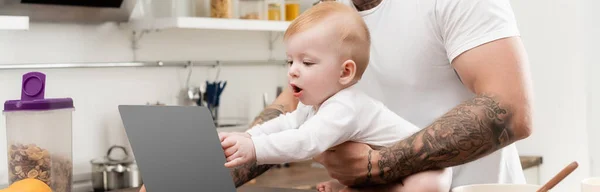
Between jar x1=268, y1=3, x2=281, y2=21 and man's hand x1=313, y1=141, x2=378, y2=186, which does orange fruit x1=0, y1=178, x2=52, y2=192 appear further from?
jar x1=268, y1=3, x2=281, y2=21

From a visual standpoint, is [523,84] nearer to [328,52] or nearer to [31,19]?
[328,52]

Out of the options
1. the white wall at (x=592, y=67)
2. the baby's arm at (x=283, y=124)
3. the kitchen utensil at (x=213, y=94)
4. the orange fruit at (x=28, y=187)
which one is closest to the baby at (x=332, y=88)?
the baby's arm at (x=283, y=124)

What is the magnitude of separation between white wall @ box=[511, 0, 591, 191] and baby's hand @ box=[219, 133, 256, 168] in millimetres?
1961

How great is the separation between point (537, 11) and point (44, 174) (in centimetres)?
198

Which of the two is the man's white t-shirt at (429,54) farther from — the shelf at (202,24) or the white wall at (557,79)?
the white wall at (557,79)

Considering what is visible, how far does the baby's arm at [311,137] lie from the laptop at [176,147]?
0.42 ft

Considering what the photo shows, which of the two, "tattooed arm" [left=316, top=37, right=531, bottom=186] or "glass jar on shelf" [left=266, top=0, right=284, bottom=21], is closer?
"tattooed arm" [left=316, top=37, right=531, bottom=186]

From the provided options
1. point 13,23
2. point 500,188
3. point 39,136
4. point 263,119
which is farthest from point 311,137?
point 13,23

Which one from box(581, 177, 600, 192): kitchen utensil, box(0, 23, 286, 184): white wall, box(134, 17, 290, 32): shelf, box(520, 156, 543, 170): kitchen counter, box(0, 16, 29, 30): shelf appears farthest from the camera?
box(520, 156, 543, 170): kitchen counter

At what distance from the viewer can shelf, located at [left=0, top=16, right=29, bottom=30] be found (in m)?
1.97

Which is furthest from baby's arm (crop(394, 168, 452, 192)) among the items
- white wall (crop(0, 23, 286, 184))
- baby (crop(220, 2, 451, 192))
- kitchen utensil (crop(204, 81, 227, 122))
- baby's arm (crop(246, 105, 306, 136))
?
kitchen utensil (crop(204, 81, 227, 122))


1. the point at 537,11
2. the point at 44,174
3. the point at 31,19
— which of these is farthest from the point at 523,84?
the point at 537,11

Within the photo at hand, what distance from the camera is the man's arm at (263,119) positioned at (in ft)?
5.15

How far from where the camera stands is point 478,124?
135 cm
